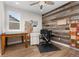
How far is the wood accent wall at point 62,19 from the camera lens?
127 inches

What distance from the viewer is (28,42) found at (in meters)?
4.11

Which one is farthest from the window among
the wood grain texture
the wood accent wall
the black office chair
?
the black office chair

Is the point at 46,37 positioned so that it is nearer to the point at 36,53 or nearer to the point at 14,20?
the point at 36,53

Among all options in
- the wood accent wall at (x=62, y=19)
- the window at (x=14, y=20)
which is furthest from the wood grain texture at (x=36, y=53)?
the window at (x=14, y=20)

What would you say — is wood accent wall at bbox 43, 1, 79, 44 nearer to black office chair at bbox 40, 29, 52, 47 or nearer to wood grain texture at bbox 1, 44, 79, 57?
black office chair at bbox 40, 29, 52, 47

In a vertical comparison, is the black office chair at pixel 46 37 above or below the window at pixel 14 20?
below

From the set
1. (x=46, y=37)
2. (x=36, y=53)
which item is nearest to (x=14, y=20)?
(x=36, y=53)

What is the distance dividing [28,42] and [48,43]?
89cm

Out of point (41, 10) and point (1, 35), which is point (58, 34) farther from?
point (1, 35)

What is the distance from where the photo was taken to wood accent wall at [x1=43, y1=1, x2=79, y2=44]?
127 inches

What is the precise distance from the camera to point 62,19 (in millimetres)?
3736

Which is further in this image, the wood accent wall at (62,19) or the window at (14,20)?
the wood accent wall at (62,19)

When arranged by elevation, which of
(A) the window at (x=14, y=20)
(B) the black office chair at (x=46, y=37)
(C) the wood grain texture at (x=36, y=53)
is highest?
(A) the window at (x=14, y=20)

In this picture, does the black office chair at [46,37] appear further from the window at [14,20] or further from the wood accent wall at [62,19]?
the window at [14,20]
